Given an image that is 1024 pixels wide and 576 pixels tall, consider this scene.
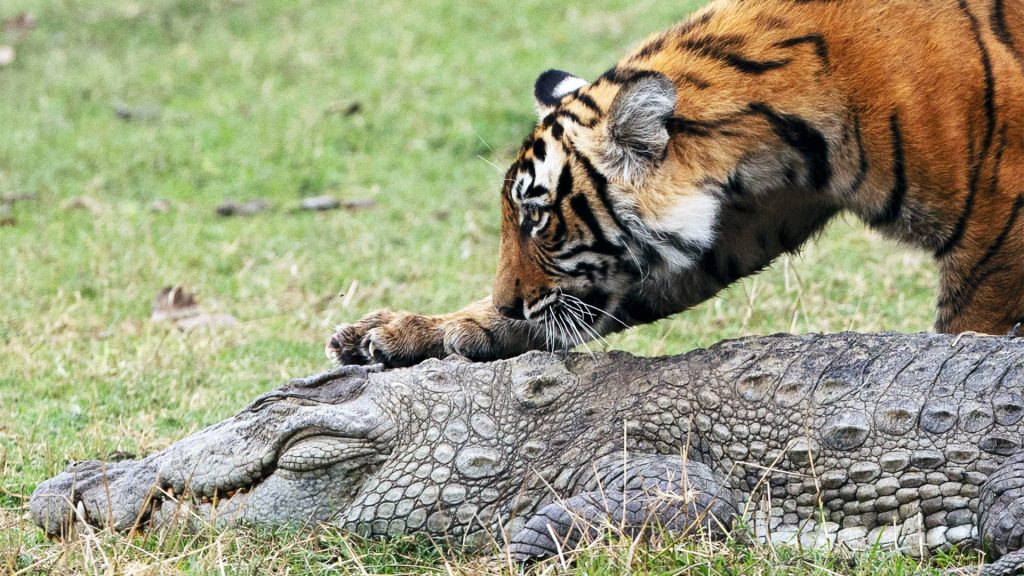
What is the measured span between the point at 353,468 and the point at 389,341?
813 millimetres

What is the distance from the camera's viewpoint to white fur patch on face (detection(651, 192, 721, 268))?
14.1ft

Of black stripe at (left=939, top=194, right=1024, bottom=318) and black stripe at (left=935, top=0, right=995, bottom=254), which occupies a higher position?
black stripe at (left=935, top=0, right=995, bottom=254)

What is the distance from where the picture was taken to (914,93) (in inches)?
177

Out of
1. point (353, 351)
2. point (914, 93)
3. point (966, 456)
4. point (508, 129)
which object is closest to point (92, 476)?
point (353, 351)

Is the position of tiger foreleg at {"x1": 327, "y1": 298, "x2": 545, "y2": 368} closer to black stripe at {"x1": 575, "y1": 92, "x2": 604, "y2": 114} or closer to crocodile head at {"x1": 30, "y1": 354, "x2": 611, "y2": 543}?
crocodile head at {"x1": 30, "y1": 354, "x2": 611, "y2": 543}

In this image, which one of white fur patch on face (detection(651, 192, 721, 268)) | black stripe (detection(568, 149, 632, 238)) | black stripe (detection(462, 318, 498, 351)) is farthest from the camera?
black stripe (detection(462, 318, 498, 351))

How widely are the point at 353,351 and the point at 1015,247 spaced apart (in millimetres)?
2480

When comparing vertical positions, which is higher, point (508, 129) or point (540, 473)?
point (508, 129)

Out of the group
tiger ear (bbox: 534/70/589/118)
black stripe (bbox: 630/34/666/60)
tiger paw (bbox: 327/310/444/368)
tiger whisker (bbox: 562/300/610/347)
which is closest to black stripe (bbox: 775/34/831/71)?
black stripe (bbox: 630/34/666/60)

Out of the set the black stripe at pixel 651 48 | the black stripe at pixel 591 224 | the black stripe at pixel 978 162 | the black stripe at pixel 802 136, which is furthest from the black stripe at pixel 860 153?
the black stripe at pixel 591 224

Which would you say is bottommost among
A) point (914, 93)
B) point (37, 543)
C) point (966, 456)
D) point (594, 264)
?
point (37, 543)

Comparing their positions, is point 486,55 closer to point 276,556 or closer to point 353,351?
point 353,351

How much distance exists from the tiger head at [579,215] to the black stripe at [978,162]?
3.18 ft

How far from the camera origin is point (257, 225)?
7824mm
